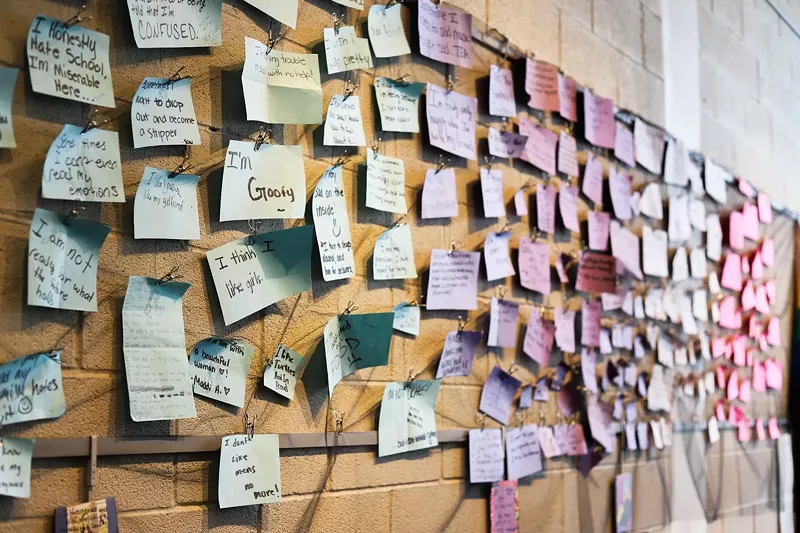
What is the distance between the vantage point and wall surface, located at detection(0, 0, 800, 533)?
121cm

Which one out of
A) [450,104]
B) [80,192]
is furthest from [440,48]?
[80,192]

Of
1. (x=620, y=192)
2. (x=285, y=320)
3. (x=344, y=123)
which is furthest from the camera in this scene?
(x=620, y=192)

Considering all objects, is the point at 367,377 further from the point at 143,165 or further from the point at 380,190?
the point at 143,165

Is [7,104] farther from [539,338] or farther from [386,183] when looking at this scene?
[539,338]

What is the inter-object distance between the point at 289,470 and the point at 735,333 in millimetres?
2294

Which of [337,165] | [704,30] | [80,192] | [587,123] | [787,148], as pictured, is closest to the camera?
[80,192]

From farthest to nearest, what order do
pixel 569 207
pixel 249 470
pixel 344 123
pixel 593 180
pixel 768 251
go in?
pixel 768 251, pixel 593 180, pixel 569 207, pixel 344 123, pixel 249 470

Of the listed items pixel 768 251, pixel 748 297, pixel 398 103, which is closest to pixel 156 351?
pixel 398 103

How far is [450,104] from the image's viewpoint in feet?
6.37

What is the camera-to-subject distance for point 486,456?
198 centimetres

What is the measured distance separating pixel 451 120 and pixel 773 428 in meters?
2.36

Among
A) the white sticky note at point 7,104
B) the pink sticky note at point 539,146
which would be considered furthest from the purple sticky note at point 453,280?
the white sticky note at point 7,104

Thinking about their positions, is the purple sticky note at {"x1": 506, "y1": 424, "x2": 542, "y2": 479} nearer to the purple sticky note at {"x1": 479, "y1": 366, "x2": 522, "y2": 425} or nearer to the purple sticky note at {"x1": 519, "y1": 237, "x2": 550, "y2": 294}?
the purple sticky note at {"x1": 479, "y1": 366, "x2": 522, "y2": 425}

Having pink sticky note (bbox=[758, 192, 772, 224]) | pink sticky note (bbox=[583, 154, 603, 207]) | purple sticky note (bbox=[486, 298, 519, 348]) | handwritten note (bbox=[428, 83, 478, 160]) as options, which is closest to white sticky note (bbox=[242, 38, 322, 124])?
handwritten note (bbox=[428, 83, 478, 160])
